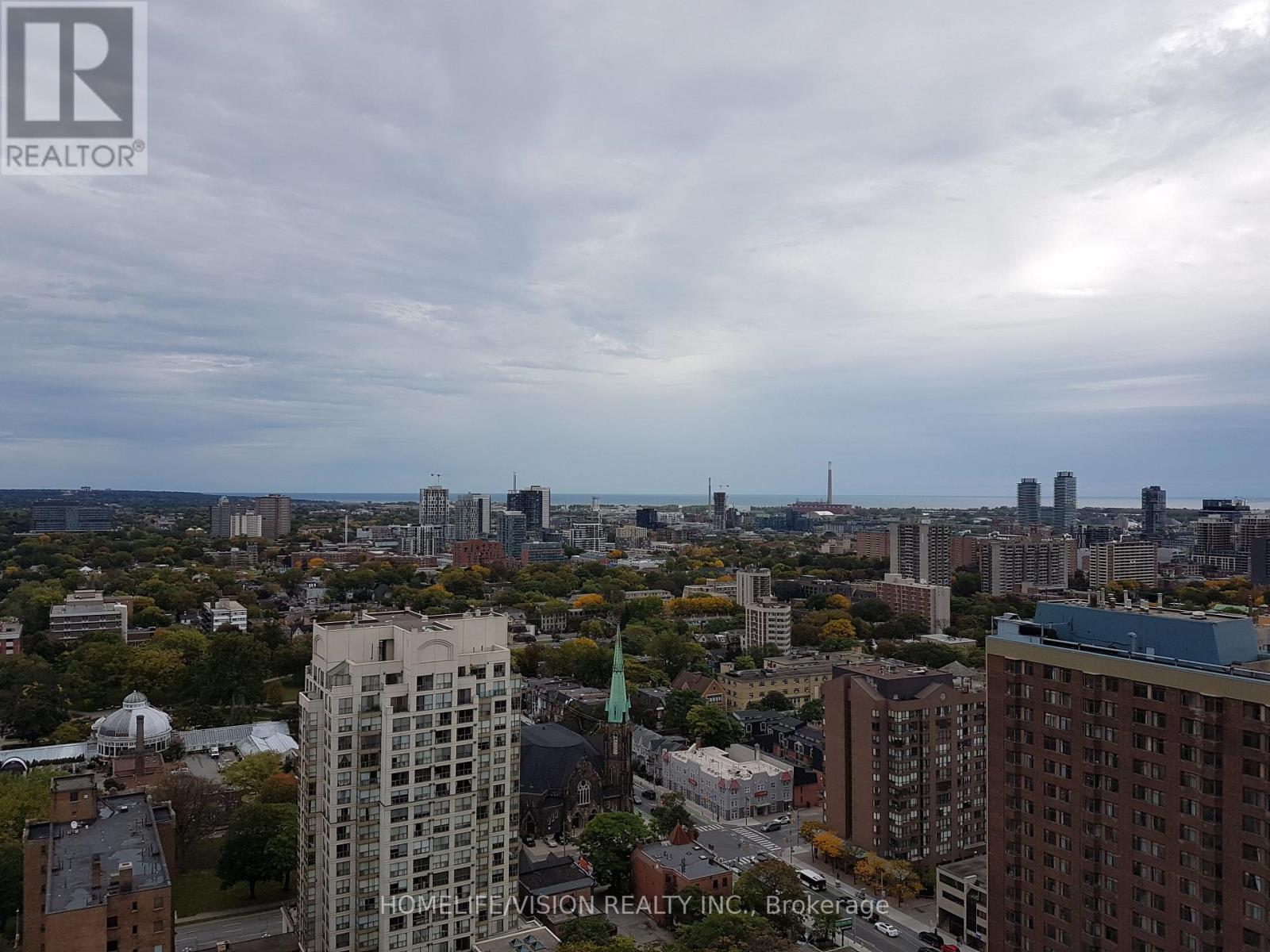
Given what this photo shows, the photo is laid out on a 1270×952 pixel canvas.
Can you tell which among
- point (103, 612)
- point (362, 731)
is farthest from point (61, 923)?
point (103, 612)

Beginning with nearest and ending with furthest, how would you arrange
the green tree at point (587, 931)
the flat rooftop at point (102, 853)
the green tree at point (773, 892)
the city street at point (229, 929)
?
the flat rooftop at point (102, 853) < the green tree at point (587, 931) < the green tree at point (773, 892) < the city street at point (229, 929)

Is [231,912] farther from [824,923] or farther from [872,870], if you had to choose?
[872,870]

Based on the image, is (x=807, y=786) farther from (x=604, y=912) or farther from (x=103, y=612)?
Result: (x=103, y=612)

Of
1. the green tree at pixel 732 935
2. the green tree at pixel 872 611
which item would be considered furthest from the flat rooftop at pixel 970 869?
the green tree at pixel 872 611

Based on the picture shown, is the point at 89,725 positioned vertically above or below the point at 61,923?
below

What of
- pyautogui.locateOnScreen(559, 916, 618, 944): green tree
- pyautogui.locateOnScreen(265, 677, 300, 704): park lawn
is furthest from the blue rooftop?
pyautogui.locateOnScreen(265, 677, 300, 704): park lawn

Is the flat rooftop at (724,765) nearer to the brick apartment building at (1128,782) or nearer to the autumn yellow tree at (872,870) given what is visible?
the autumn yellow tree at (872,870)
